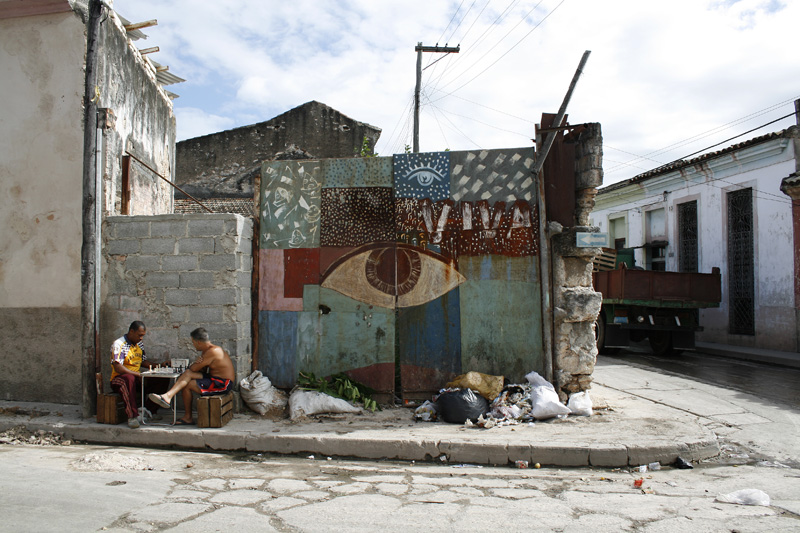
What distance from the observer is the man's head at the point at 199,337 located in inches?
229

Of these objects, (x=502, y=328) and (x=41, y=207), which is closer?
(x=502, y=328)

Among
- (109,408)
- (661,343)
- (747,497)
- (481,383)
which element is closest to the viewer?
(747,497)

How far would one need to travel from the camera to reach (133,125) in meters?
7.59

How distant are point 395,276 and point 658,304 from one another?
852 cm

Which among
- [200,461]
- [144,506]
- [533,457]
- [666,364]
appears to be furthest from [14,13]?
[666,364]

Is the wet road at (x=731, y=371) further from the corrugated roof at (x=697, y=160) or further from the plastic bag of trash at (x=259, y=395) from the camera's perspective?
the plastic bag of trash at (x=259, y=395)

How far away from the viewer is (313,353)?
21.8 ft

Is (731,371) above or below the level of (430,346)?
below

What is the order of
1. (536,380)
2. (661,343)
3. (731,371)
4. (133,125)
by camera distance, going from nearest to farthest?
(536,380)
(133,125)
(731,371)
(661,343)

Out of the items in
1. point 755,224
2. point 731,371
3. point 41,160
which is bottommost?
Result: point 731,371

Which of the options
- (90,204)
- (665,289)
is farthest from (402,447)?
(665,289)

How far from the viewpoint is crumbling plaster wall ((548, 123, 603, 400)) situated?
6398 millimetres

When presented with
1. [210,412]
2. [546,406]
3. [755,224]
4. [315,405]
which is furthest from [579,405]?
[755,224]

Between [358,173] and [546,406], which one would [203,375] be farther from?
[546,406]
